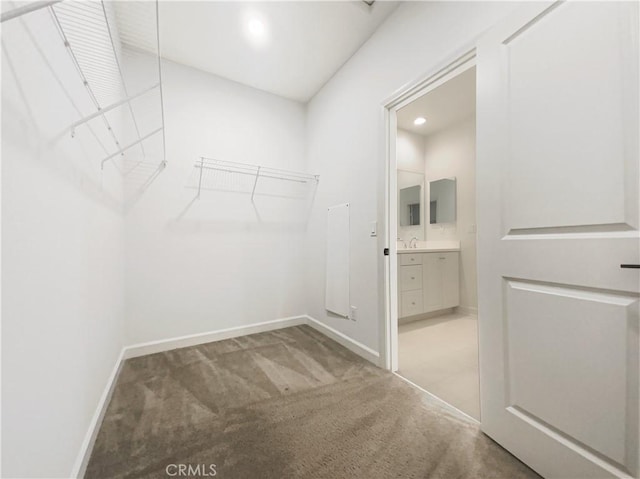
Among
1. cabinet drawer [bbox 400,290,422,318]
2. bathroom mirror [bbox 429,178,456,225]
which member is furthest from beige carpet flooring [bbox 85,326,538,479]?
bathroom mirror [bbox 429,178,456,225]

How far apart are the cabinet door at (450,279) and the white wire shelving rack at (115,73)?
352 cm

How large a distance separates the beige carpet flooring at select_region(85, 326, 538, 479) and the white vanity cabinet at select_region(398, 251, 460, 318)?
1.29 m

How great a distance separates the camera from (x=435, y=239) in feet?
12.7

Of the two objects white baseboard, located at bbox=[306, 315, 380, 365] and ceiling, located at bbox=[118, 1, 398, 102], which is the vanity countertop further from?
ceiling, located at bbox=[118, 1, 398, 102]

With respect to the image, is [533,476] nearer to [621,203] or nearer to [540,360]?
[540,360]

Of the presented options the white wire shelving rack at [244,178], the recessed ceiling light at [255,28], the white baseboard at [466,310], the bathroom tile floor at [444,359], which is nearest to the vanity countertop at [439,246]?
the white baseboard at [466,310]

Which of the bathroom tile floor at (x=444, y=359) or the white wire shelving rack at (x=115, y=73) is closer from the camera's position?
the white wire shelving rack at (x=115, y=73)

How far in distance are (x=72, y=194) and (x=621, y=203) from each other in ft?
6.98

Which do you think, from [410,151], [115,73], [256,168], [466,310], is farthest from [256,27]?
[466,310]

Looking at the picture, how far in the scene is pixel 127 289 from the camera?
2.18m

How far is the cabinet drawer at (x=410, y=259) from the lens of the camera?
3.03 meters

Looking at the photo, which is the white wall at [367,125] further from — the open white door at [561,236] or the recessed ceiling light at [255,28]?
the recessed ceiling light at [255,28]

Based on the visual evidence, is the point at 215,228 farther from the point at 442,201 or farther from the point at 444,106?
the point at 442,201

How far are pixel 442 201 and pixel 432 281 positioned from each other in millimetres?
1318
